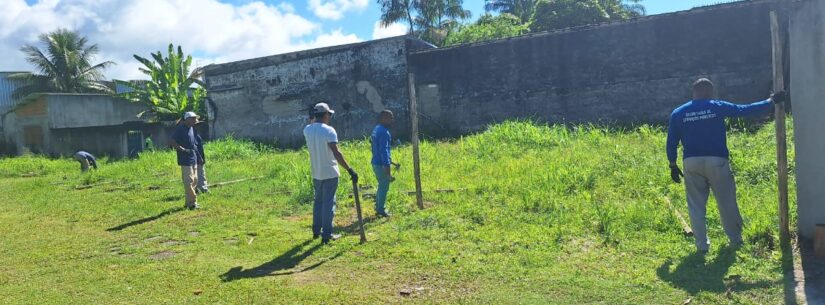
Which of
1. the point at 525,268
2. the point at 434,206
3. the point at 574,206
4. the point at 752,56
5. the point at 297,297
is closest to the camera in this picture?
the point at 297,297

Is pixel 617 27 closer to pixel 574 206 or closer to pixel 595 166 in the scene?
pixel 595 166

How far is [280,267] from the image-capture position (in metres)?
5.53

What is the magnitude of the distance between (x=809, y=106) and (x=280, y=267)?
4945 mm

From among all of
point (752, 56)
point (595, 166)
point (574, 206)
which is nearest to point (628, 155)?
point (595, 166)

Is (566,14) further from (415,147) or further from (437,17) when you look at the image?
(415,147)

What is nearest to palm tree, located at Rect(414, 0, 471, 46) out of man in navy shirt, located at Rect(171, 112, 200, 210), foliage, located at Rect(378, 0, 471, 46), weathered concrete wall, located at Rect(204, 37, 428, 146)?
foliage, located at Rect(378, 0, 471, 46)

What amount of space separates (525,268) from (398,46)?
14.8 metres

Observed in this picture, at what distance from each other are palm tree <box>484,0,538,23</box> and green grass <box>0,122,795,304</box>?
90.7 ft

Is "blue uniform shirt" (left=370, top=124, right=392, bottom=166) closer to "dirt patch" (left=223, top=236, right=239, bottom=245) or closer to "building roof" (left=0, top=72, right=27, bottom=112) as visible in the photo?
"dirt patch" (left=223, top=236, right=239, bottom=245)

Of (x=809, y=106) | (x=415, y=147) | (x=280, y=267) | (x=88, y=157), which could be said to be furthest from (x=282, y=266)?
(x=88, y=157)

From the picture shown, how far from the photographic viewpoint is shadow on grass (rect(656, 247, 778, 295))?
423 cm

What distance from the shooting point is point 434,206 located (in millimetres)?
7766

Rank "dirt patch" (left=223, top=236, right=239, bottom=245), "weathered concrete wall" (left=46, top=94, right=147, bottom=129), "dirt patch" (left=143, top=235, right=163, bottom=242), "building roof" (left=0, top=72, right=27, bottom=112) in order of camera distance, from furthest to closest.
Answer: "building roof" (left=0, top=72, right=27, bottom=112) → "weathered concrete wall" (left=46, top=94, right=147, bottom=129) → "dirt patch" (left=143, top=235, right=163, bottom=242) → "dirt patch" (left=223, top=236, right=239, bottom=245)

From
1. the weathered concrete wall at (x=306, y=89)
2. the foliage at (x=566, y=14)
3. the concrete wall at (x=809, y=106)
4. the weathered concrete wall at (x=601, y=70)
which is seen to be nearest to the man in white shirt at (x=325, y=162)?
the concrete wall at (x=809, y=106)
